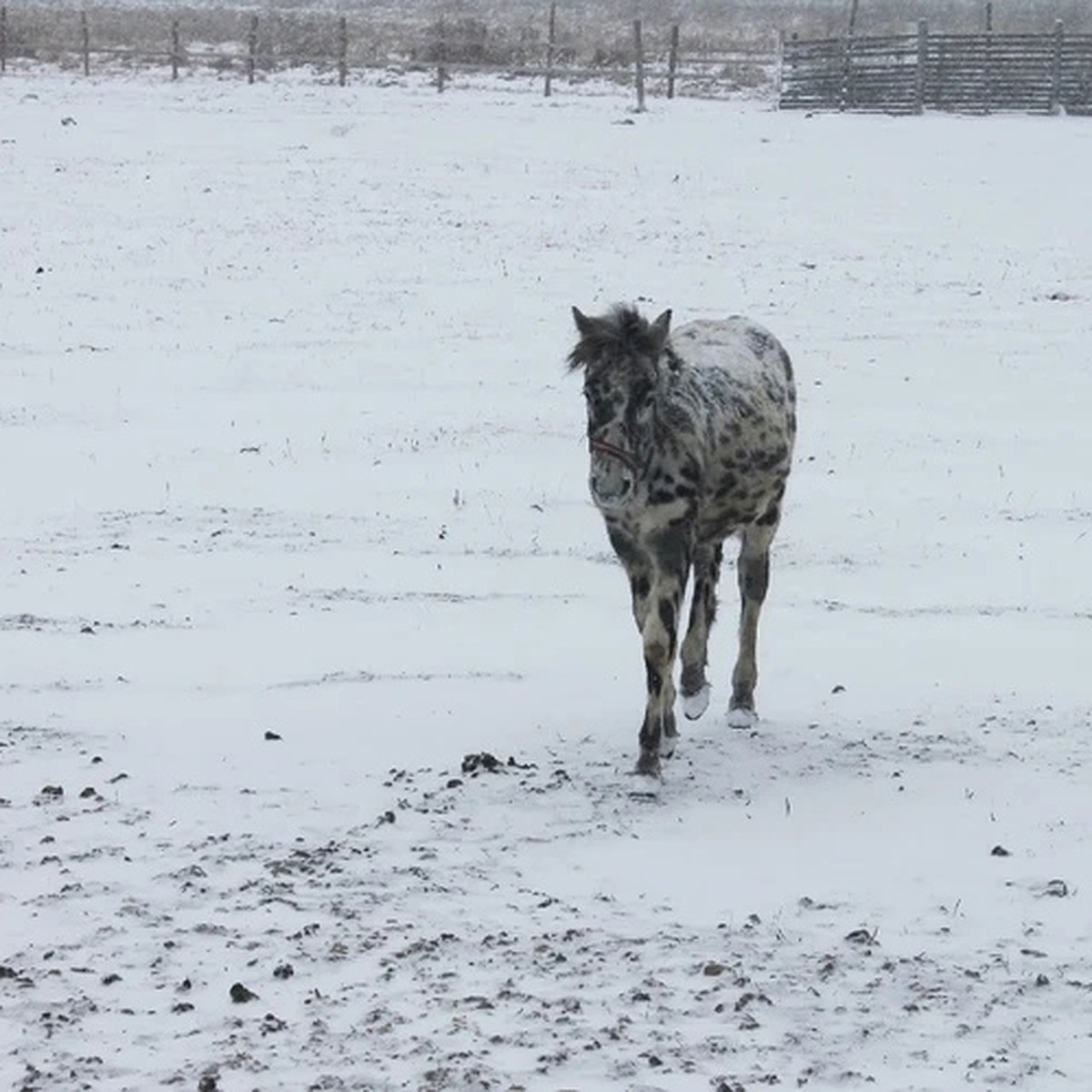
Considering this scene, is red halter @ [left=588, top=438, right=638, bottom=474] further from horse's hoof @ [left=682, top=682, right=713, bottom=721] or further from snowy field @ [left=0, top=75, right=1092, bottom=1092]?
horse's hoof @ [left=682, top=682, right=713, bottom=721]

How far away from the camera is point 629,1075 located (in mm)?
5258

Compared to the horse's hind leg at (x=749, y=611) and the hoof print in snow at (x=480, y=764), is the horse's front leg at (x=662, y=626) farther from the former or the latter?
the horse's hind leg at (x=749, y=611)

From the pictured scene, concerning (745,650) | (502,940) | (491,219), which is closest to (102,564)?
(745,650)

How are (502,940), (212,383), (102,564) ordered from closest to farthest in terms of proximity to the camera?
(502,940) < (102,564) < (212,383)

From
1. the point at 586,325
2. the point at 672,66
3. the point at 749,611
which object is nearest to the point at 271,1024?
the point at 586,325

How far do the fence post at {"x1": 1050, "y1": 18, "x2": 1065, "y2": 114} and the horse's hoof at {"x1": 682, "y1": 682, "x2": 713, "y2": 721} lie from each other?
1595 inches

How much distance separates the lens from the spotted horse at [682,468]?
8023mm

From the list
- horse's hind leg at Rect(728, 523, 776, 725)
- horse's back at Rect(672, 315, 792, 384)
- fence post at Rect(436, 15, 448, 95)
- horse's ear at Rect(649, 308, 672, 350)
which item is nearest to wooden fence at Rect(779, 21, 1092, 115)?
fence post at Rect(436, 15, 448, 95)

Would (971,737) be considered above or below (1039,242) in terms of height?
below

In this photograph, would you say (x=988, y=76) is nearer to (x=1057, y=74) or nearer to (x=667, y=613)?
(x=1057, y=74)

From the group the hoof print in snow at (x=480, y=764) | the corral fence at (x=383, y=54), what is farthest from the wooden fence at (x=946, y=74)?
the hoof print in snow at (x=480, y=764)

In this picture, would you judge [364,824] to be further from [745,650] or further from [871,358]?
[871,358]

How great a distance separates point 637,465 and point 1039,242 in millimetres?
23252

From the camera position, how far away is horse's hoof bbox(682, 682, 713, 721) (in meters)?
9.10
